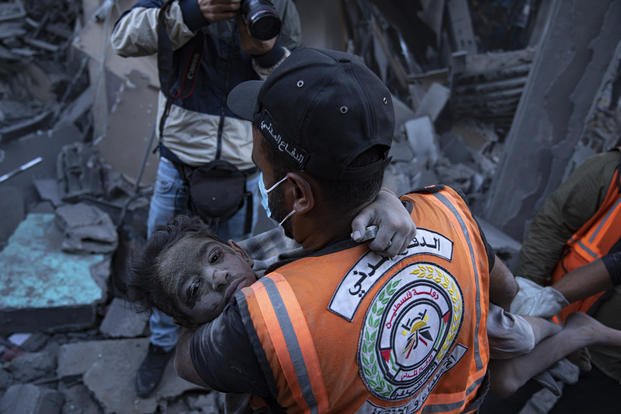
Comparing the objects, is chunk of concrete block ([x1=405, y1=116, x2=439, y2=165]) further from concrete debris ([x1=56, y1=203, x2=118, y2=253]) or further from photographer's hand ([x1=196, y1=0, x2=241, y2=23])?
photographer's hand ([x1=196, y1=0, x2=241, y2=23])

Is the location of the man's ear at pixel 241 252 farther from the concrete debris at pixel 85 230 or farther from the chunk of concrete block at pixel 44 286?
the concrete debris at pixel 85 230

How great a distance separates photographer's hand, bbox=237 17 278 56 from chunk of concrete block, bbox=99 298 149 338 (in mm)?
2089

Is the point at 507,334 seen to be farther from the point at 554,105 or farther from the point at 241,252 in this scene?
the point at 554,105

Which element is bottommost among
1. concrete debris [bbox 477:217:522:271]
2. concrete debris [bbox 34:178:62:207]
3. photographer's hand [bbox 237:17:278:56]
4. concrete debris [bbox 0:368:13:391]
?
concrete debris [bbox 0:368:13:391]

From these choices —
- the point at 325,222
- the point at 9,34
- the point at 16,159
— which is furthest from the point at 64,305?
the point at 9,34

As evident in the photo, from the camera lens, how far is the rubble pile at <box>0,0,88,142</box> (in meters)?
6.24

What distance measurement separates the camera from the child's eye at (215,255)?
172cm

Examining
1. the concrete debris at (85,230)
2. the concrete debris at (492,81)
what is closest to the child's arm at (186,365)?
the concrete debris at (85,230)

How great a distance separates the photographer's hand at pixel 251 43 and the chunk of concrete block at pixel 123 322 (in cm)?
209

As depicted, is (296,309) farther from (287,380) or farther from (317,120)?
(317,120)

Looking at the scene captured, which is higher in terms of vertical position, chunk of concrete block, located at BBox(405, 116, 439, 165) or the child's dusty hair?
the child's dusty hair

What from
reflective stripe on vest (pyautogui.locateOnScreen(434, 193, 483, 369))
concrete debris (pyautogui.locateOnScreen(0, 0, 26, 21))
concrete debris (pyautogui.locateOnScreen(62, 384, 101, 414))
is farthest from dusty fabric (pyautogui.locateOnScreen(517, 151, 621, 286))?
concrete debris (pyautogui.locateOnScreen(0, 0, 26, 21))

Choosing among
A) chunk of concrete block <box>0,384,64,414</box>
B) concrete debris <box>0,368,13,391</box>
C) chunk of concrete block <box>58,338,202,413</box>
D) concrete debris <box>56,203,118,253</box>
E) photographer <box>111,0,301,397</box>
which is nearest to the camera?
photographer <box>111,0,301,397</box>

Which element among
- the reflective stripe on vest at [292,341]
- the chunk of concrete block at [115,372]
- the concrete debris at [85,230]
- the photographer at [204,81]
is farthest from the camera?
the concrete debris at [85,230]
